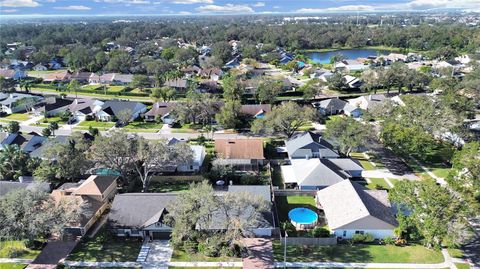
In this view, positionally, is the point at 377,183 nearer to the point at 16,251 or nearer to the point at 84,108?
the point at 16,251

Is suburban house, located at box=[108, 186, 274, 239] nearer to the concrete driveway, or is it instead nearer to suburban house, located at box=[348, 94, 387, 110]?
the concrete driveway

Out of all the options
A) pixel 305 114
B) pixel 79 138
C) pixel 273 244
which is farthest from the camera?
pixel 305 114

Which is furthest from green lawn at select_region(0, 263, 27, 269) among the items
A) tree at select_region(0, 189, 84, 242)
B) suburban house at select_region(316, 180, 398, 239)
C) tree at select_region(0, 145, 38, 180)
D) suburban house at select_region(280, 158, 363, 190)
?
suburban house at select_region(280, 158, 363, 190)

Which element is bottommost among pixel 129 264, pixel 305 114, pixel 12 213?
pixel 129 264

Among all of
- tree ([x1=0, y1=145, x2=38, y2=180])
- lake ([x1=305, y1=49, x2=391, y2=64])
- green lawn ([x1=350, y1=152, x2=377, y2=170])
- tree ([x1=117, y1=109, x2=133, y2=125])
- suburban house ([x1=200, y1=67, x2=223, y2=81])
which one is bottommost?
green lawn ([x1=350, y1=152, x2=377, y2=170])

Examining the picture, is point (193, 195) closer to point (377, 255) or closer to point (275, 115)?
point (377, 255)

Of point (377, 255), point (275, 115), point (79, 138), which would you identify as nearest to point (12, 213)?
point (79, 138)

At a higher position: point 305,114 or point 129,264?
point 305,114

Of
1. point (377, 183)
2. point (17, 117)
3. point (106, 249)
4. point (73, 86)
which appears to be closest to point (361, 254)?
point (377, 183)
